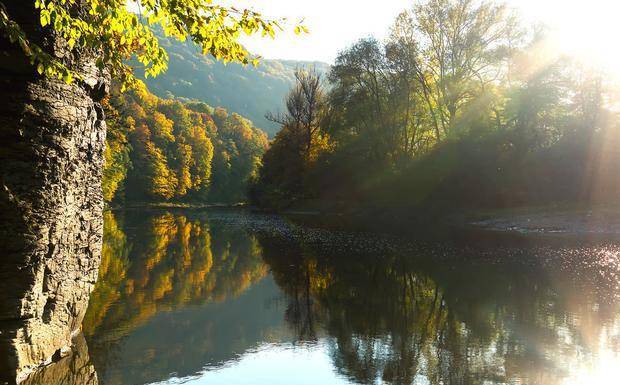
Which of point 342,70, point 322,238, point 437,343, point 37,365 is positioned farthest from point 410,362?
point 342,70

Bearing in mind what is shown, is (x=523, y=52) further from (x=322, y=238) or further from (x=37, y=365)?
(x=37, y=365)

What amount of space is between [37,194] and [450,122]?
47.0 meters

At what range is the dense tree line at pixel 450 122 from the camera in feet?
140

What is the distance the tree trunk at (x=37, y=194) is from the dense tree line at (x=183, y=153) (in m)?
46.0

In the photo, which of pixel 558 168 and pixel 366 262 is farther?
pixel 558 168

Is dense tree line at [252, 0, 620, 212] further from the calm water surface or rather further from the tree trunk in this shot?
the tree trunk

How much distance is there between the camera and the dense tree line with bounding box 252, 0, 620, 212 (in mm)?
42688

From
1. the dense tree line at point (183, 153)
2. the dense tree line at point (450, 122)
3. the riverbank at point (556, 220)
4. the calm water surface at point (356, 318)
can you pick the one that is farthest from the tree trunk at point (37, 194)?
the dense tree line at point (183, 153)

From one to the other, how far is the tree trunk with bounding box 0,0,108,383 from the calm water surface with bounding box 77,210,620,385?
4.46 feet

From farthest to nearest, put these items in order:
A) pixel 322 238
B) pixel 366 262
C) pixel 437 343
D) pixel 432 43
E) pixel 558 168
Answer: pixel 432 43 → pixel 558 168 → pixel 322 238 → pixel 366 262 → pixel 437 343

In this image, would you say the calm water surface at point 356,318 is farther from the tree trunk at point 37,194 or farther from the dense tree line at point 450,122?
the dense tree line at point 450,122

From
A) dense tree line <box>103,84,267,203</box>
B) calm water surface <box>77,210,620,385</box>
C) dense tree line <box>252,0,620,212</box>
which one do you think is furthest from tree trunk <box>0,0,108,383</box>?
dense tree line <box>103,84,267,203</box>

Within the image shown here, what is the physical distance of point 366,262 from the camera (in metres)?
21.1

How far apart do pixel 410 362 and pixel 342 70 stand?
157 ft
